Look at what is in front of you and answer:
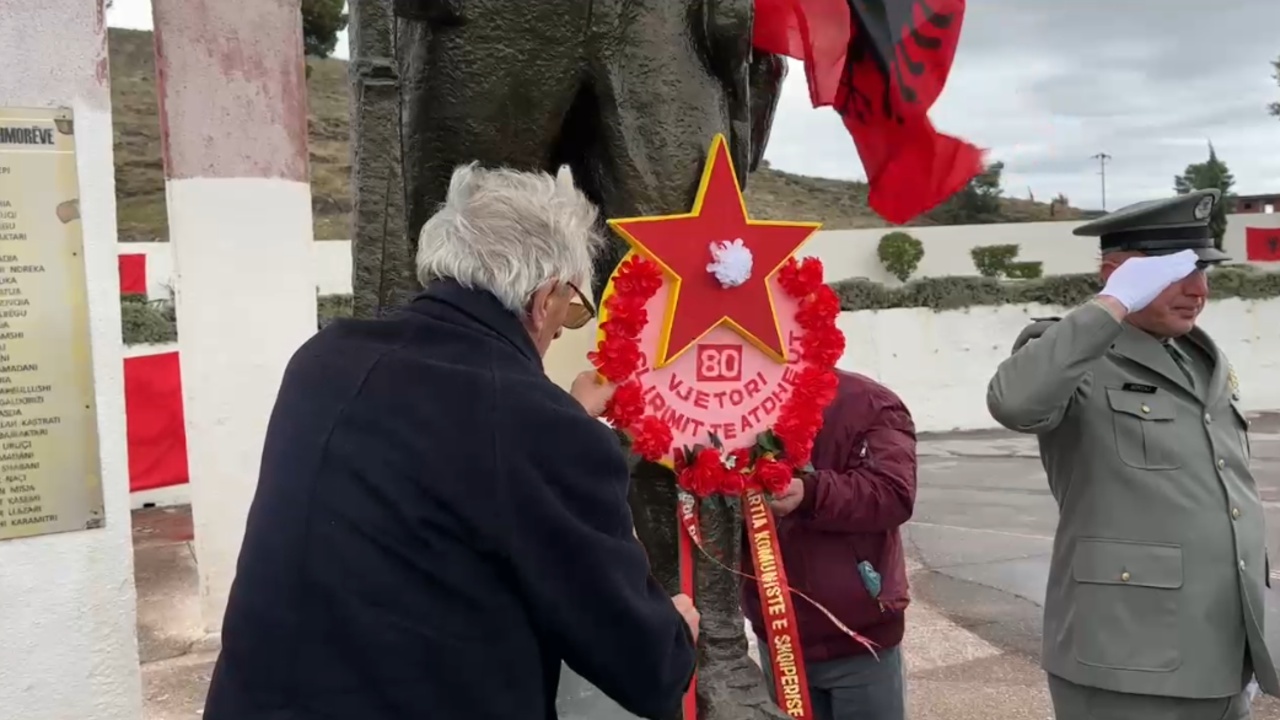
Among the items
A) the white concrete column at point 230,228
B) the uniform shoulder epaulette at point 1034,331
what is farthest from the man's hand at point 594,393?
the white concrete column at point 230,228

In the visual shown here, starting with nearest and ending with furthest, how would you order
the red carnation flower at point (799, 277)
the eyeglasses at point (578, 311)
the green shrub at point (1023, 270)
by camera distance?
the eyeglasses at point (578, 311), the red carnation flower at point (799, 277), the green shrub at point (1023, 270)

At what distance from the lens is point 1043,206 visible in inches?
1698

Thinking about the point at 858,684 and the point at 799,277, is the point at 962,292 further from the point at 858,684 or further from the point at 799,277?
the point at 799,277

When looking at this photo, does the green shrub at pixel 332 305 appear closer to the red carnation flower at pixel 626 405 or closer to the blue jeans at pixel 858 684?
the blue jeans at pixel 858 684

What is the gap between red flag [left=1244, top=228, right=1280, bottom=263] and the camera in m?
21.8

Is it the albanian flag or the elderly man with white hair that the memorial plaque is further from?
the albanian flag

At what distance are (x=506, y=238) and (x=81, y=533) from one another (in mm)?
2105

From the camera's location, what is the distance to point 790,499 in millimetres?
2133

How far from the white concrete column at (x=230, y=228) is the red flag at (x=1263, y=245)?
72.6 ft

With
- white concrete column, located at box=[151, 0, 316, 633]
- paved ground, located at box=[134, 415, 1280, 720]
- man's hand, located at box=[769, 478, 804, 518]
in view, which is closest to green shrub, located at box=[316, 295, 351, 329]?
paved ground, located at box=[134, 415, 1280, 720]

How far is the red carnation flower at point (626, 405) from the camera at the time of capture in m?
1.81

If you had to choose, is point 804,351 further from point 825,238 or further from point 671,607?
point 825,238

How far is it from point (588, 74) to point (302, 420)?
849mm

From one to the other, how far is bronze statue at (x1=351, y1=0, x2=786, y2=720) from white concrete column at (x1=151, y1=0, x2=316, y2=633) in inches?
113
